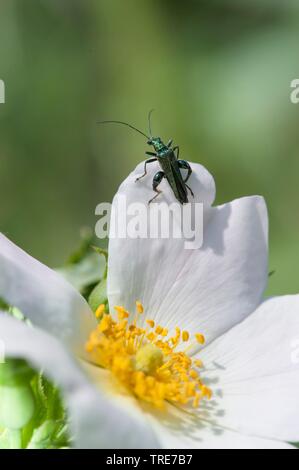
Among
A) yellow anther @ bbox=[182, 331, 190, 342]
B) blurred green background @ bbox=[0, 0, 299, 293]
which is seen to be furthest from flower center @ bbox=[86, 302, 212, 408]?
blurred green background @ bbox=[0, 0, 299, 293]

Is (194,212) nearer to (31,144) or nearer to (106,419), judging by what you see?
(106,419)

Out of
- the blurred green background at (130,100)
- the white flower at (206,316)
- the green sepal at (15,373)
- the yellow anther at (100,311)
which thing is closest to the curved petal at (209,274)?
the white flower at (206,316)

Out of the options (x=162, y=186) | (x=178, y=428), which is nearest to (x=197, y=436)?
(x=178, y=428)

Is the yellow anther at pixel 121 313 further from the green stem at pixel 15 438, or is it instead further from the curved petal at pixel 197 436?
the green stem at pixel 15 438
